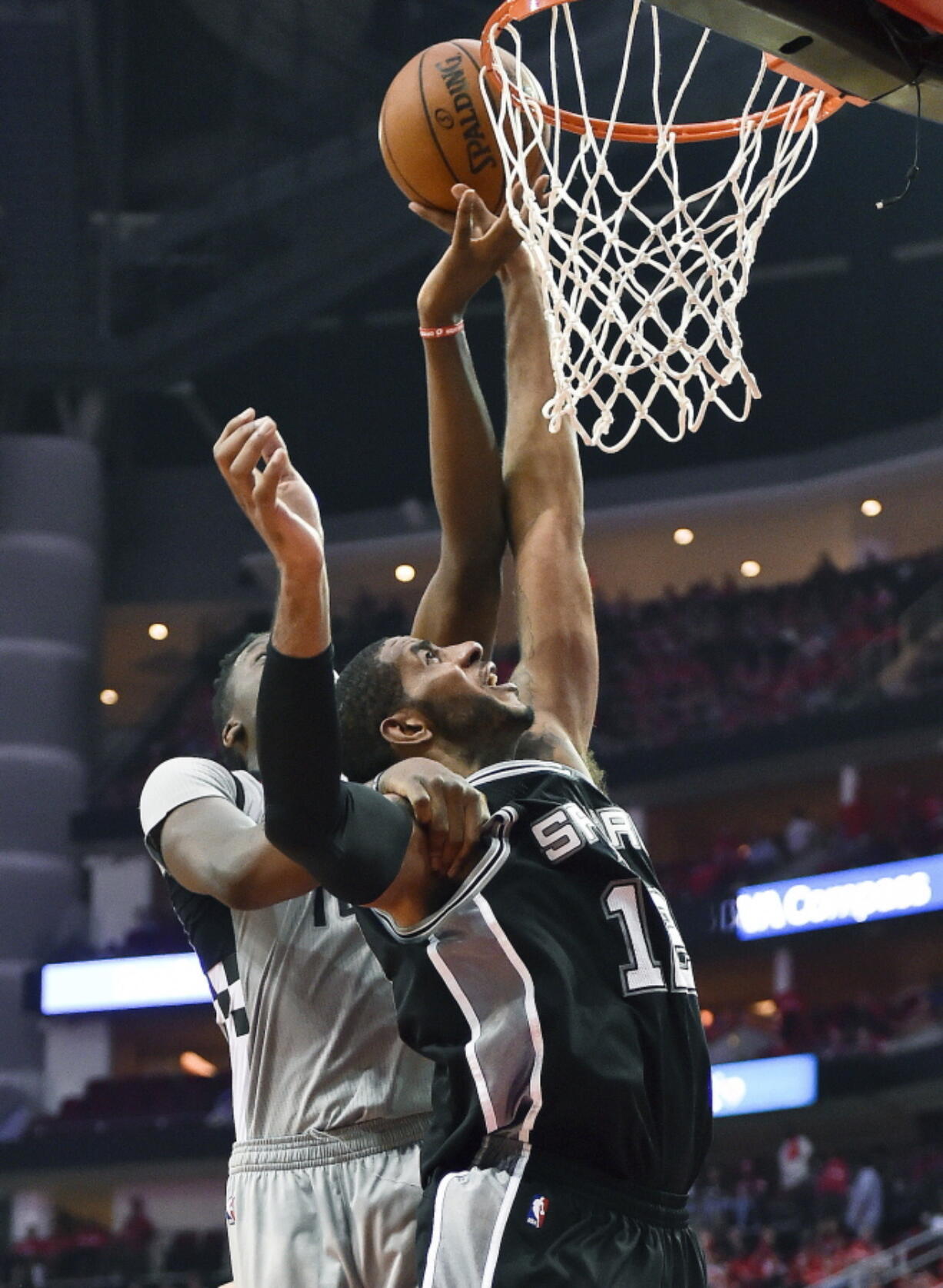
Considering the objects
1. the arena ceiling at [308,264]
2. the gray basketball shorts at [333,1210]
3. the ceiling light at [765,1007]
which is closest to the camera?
the gray basketball shorts at [333,1210]

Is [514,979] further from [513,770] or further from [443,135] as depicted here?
[443,135]

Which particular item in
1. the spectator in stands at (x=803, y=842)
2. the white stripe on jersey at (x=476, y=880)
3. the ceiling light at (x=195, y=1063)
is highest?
the spectator in stands at (x=803, y=842)

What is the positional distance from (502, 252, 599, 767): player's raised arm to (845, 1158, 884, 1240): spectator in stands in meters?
11.4

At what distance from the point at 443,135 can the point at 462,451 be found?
757 millimetres

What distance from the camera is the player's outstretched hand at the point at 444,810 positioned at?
237 centimetres

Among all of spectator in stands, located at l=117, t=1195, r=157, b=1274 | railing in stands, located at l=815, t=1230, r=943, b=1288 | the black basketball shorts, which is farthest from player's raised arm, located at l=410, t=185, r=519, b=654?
spectator in stands, located at l=117, t=1195, r=157, b=1274

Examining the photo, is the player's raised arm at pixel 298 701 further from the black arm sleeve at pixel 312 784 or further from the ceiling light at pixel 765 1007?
the ceiling light at pixel 765 1007

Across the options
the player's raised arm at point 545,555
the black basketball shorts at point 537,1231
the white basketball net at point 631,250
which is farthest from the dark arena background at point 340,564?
the black basketball shorts at point 537,1231

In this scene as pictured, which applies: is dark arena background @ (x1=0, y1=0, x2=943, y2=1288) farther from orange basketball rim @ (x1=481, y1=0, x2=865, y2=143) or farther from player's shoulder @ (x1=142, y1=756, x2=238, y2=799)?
player's shoulder @ (x1=142, y1=756, x2=238, y2=799)

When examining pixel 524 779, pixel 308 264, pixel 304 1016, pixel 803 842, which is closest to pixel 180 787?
pixel 304 1016

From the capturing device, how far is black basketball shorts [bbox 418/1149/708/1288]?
2.34 meters

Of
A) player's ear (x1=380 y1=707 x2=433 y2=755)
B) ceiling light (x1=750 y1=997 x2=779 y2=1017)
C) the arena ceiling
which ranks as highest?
the arena ceiling

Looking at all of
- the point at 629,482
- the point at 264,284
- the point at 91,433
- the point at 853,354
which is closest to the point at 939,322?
the point at 853,354

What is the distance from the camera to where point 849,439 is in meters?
21.0
